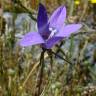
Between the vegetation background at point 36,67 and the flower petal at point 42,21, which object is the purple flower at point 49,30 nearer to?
the flower petal at point 42,21

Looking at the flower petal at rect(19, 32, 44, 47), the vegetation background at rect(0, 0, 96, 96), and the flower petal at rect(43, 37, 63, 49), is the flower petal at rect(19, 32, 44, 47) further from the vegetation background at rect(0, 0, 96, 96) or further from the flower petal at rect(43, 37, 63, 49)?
the vegetation background at rect(0, 0, 96, 96)

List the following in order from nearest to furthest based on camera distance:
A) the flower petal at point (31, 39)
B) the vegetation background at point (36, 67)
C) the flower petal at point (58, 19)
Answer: the flower petal at point (31, 39) < the flower petal at point (58, 19) < the vegetation background at point (36, 67)

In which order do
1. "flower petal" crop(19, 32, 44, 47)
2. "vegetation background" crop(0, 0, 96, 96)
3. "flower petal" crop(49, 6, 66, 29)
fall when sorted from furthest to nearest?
"vegetation background" crop(0, 0, 96, 96) → "flower petal" crop(49, 6, 66, 29) → "flower petal" crop(19, 32, 44, 47)

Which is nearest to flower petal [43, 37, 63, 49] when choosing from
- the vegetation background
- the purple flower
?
the purple flower

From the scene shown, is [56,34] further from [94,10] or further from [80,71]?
[94,10]

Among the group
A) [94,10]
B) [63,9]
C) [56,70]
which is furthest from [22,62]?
[63,9]

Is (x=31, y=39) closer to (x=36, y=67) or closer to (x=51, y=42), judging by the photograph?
(x=51, y=42)

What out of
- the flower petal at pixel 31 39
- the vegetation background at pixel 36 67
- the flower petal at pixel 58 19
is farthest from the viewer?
the vegetation background at pixel 36 67

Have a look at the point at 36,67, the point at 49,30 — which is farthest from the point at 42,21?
the point at 36,67

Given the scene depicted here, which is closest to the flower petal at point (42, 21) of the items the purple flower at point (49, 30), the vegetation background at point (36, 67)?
the purple flower at point (49, 30)
